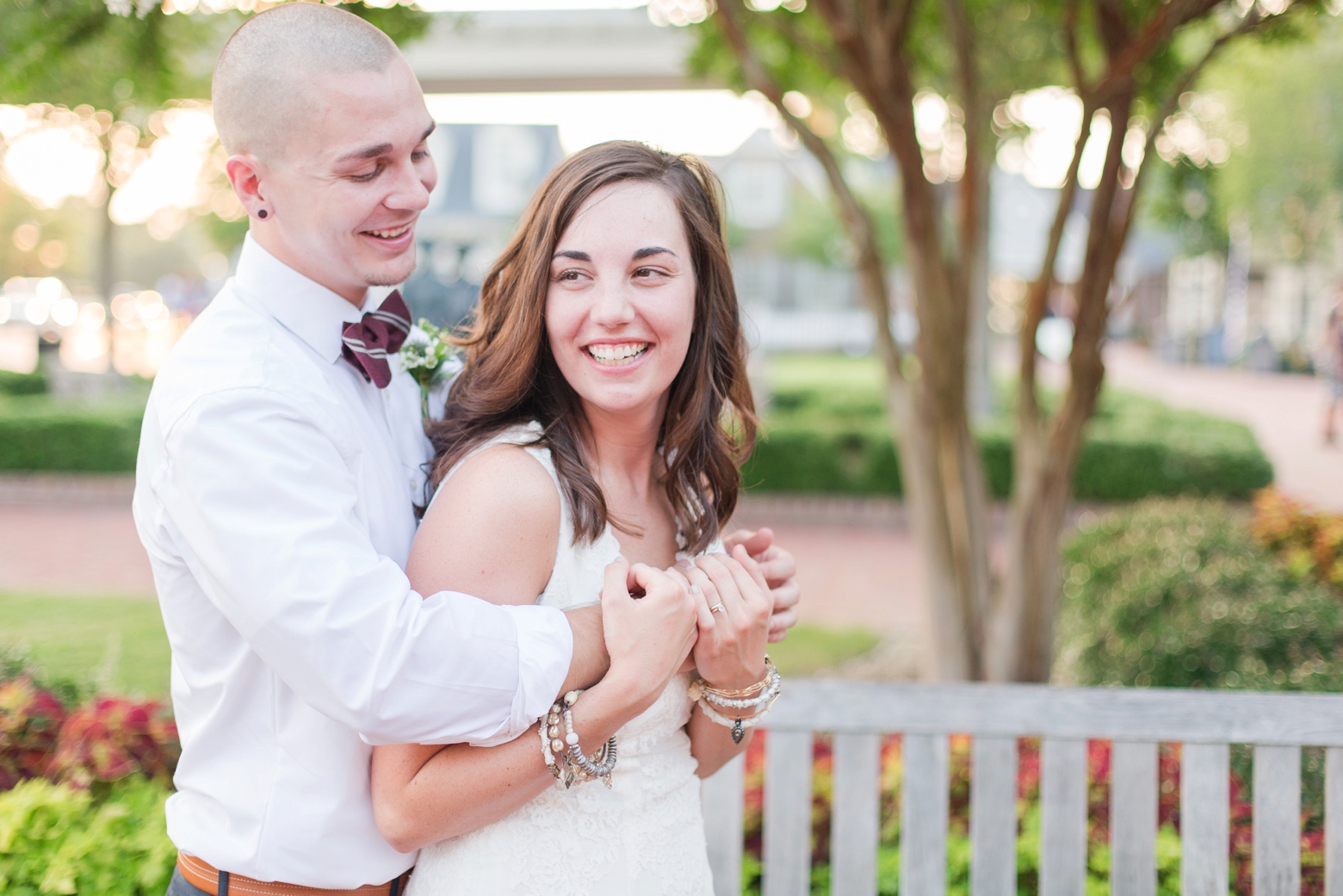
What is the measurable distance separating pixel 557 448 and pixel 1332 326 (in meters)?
7.95

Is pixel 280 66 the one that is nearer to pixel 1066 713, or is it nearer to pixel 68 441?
pixel 1066 713

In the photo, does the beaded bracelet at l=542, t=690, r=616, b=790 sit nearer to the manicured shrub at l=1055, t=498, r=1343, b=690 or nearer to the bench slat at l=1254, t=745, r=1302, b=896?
the bench slat at l=1254, t=745, r=1302, b=896

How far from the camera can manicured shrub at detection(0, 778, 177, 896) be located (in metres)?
2.14

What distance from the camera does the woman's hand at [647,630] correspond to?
141 cm

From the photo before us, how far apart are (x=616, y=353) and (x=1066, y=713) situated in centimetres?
154

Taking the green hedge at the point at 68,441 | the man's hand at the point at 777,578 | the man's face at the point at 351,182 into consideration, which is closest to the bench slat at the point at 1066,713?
the man's hand at the point at 777,578

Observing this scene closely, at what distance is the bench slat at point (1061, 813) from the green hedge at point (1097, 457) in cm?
688

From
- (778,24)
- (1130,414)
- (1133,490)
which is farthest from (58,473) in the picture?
(1130,414)

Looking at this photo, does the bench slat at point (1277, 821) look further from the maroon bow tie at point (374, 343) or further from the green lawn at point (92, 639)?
the green lawn at point (92, 639)

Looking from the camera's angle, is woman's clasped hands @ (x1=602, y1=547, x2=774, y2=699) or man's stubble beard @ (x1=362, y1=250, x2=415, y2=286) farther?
man's stubble beard @ (x1=362, y1=250, x2=415, y2=286)

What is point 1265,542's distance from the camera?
5914mm

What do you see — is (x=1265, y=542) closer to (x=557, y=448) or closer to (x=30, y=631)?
(x=557, y=448)

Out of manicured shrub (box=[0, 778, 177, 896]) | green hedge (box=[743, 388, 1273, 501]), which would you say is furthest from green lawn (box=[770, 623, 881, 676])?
manicured shrub (box=[0, 778, 177, 896])

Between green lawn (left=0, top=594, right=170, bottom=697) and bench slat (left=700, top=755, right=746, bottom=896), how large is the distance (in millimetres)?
2004
